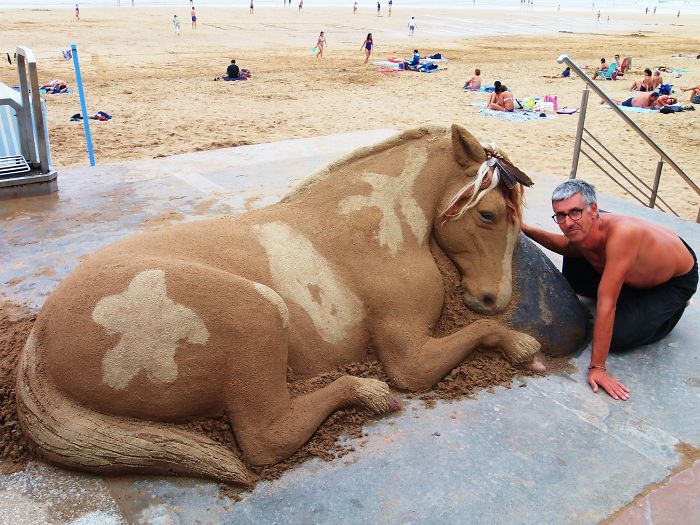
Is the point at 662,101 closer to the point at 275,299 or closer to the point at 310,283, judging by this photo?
the point at 310,283

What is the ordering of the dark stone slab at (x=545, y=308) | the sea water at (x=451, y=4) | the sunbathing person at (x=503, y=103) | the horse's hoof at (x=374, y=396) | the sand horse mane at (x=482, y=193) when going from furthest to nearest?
the sea water at (x=451, y=4)
the sunbathing person at (x=503, y=103)
the dark stone slab at (x=545, y=308)
the sand horse mane at (x=482, y=193)
the horse's hoof at (x=374, y=396)

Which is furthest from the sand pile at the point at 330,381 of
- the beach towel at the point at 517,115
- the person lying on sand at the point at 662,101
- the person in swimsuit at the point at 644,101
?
the person lying on sand at the point at 662,101

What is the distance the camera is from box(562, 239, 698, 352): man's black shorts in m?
4.16

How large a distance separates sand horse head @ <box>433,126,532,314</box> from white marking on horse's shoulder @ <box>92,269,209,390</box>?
1.70 m

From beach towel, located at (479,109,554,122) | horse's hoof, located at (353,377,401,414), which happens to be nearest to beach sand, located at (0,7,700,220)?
beach towel, located at (479,109,554,122)

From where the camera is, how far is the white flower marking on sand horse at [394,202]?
384cm

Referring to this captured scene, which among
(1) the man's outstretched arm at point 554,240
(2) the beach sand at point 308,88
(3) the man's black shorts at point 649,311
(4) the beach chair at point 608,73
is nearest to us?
(3) the man's black shorts at point 649,311

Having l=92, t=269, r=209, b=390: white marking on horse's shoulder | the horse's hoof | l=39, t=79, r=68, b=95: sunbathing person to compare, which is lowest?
l=39, t=79, r=68, b=95: sunbathing person

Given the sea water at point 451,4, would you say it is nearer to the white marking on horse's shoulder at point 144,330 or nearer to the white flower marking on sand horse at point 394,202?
the white flower marking on sand horse at point 394,202

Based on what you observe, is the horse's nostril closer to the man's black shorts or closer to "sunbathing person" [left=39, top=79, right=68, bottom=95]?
the man's black shorts

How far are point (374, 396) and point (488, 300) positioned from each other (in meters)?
1.00

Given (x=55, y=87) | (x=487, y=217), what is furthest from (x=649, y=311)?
(x=55, y=87)

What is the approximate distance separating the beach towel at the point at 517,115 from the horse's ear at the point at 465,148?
40.4ft

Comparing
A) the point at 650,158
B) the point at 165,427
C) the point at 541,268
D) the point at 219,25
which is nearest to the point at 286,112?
the point at 650,158
